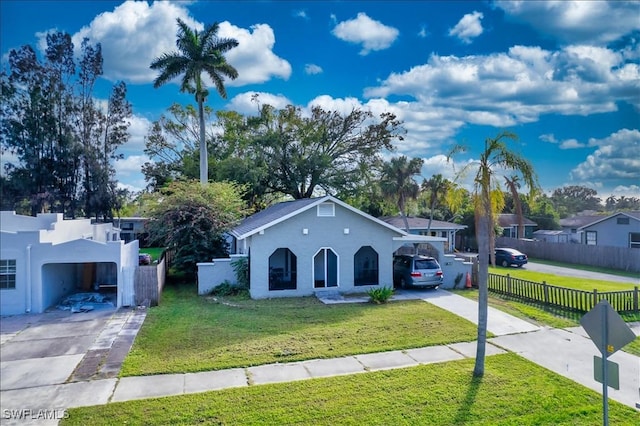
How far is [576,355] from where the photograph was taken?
8312 millimetres

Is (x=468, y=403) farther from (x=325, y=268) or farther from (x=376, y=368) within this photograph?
(x=325, y=268)

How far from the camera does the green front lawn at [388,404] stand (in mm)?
5570

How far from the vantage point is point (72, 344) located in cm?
802

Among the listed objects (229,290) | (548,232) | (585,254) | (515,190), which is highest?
(515,190)

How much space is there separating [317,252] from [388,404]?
8.64 metres

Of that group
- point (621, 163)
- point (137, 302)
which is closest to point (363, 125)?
point (137, 302)

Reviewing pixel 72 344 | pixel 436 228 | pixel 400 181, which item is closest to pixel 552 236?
pixel 436 228

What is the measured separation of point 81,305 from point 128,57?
377 inches

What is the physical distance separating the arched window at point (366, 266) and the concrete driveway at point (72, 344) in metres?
8.05

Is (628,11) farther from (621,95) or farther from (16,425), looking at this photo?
(16,425)

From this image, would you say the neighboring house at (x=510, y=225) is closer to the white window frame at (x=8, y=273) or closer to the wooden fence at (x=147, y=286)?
the wooden fence at (x=147, y=286)

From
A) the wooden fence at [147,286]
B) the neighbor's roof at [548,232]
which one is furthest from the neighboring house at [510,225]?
the wooden fence at [147,286]

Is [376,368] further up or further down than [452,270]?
further down

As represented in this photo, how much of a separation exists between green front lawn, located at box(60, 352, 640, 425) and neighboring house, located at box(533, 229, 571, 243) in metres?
31.6
